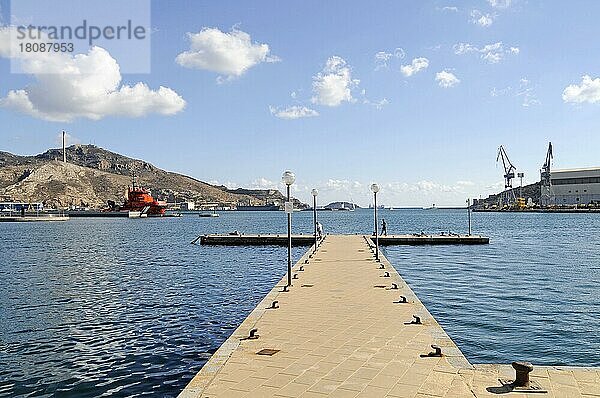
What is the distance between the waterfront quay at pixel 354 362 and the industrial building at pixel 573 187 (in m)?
186

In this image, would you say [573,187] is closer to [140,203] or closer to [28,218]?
[140,203]

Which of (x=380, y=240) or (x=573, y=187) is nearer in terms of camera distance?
(x=380, y=240)

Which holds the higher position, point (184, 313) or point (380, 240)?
point (380, 240)

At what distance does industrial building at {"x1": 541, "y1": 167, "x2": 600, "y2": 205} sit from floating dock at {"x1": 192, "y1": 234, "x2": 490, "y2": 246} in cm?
15206

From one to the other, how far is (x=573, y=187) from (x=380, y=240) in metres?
164

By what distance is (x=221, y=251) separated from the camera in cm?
4072

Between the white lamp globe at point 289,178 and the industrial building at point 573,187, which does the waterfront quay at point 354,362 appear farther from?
the industrial building at point 573,187

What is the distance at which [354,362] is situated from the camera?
8.53 metres

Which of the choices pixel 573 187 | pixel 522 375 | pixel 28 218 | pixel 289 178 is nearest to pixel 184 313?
pixel 289 178

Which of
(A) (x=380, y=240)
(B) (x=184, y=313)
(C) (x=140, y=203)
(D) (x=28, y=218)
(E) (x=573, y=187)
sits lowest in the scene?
(B) (x=184, y=313)

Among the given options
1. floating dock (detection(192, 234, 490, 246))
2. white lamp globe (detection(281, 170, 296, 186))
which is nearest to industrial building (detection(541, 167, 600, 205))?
floating dock (detection(192, 234, 490, 246))

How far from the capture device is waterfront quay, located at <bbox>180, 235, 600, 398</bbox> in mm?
7160

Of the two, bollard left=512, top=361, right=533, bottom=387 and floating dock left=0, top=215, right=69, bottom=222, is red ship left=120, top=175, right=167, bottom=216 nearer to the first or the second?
floating dock left=0, top=215, right=69, bottom=222

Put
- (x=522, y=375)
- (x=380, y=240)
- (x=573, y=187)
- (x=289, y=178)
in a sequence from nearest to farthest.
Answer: (x=522, y=375)
(x=289, y=178)
(x=380, y=240)
(x=573, y=187)
